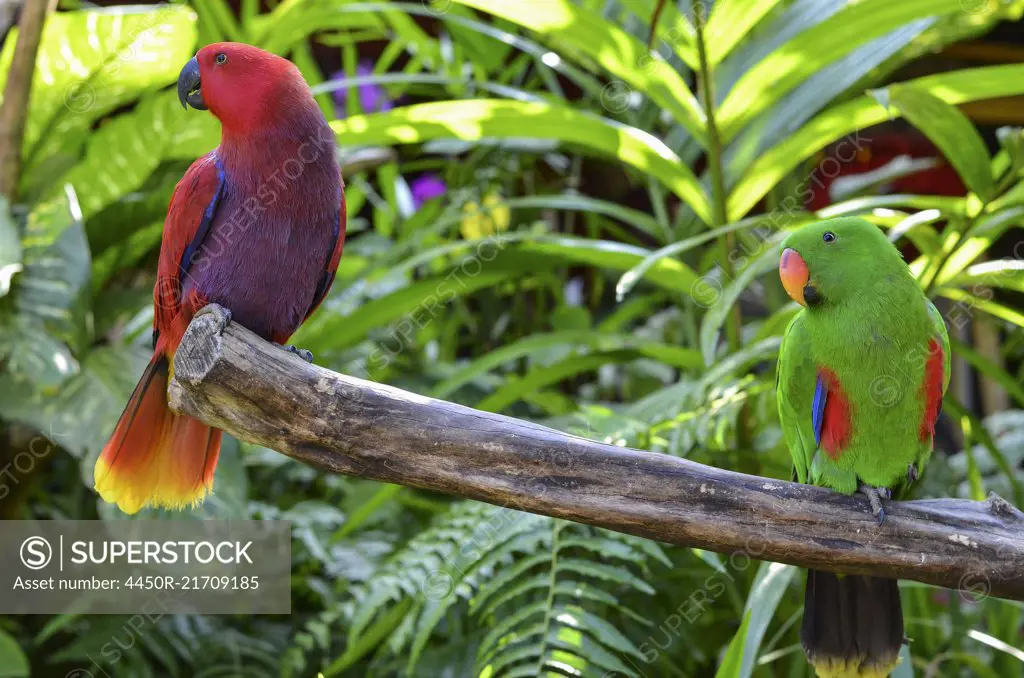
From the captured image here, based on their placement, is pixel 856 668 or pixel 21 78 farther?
pixel 21 78

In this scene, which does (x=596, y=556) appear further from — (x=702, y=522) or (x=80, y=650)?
(x=80, y=650)

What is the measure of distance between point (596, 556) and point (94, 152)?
1109 millimetres

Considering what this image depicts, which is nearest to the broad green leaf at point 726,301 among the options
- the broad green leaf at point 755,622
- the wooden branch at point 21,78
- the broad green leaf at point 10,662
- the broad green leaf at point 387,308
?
the broad green leaf at point 755,622

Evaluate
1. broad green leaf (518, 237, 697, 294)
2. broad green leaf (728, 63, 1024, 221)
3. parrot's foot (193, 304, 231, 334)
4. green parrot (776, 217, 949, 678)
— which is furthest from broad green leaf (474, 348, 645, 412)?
parrot's foot (193, 304, 231, 334)

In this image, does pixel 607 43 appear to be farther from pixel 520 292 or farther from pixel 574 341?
pixel 520 292

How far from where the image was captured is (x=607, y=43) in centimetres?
121

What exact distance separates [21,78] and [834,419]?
4.39ft

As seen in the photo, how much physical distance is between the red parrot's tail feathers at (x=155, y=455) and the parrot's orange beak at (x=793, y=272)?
20.5 inches

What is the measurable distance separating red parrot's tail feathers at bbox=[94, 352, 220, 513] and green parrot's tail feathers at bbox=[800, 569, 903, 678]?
0.60m

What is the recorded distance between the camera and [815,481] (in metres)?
0.89

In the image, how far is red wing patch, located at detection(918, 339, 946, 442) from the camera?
832 mm

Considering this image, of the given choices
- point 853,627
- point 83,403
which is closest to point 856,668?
point 853,627

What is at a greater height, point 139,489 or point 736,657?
point 139,489

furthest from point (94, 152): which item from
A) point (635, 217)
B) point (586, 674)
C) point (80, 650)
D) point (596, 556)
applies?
point (586, 674)
